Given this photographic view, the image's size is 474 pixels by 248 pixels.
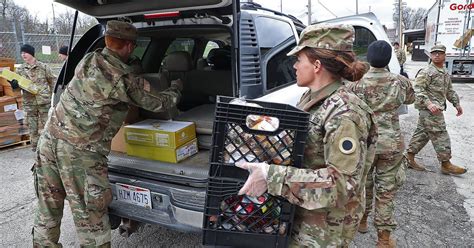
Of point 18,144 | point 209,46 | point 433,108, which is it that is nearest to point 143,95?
point 209,46

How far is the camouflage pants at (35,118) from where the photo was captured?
18.7ft

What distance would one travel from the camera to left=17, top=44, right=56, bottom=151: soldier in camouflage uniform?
567cm

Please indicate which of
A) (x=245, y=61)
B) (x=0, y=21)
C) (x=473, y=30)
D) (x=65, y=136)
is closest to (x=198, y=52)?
(x=245, y=61)

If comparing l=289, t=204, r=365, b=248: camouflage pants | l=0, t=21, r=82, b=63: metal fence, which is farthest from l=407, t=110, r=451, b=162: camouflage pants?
l=0, t=21, r=82, b=63: metal fence

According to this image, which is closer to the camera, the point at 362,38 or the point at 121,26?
the point at 121,26

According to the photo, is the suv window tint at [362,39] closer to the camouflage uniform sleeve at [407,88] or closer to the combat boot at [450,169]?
the camouflage uniform sleeve at [407,88]

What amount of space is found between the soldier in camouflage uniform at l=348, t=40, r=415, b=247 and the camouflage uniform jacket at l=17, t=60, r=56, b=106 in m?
4.99

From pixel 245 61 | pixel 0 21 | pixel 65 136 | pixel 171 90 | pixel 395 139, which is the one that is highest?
pixel 0 21

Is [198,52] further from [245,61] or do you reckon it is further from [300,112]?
[300,112]

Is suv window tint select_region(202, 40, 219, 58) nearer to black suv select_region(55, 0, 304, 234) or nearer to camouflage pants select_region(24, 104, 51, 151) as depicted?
black suv select_region(55, 0, 304, 234)

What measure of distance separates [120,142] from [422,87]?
4044mm

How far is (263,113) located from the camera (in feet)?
4.33

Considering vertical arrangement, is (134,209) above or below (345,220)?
below

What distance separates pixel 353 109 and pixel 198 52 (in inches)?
129
